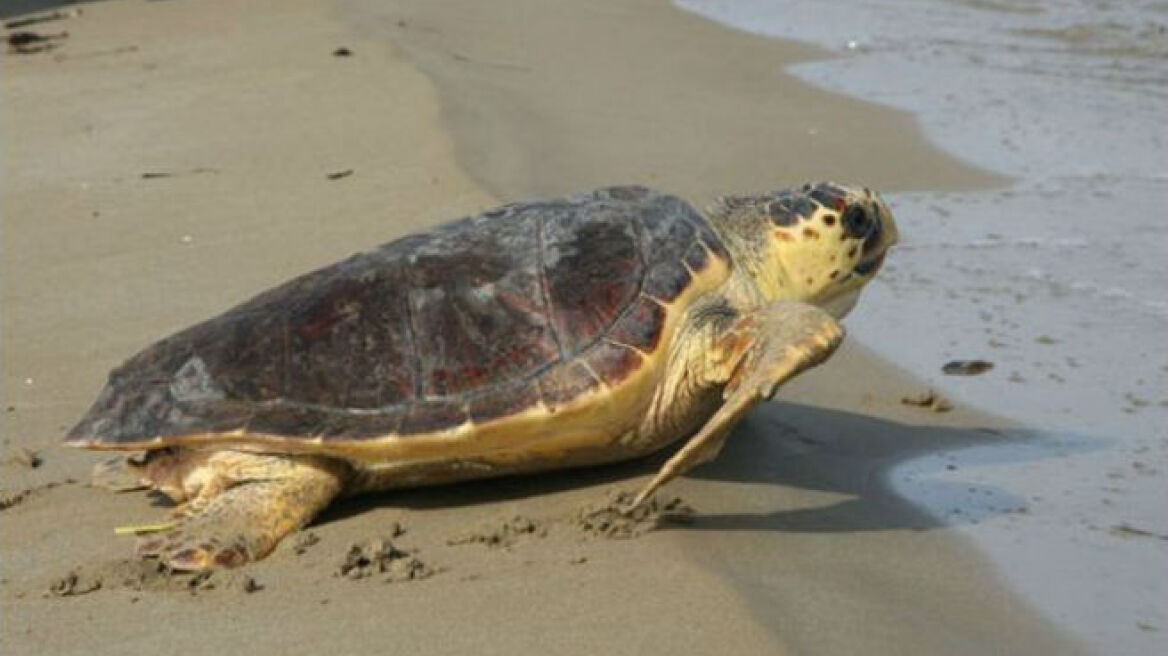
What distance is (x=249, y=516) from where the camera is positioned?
11.7 feet

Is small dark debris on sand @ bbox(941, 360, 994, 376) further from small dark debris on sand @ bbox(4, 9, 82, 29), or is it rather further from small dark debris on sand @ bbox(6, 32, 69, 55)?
small dark debris on sand @ bbox(4, 9, 82, 29)

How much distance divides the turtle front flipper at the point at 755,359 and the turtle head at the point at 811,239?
337mm

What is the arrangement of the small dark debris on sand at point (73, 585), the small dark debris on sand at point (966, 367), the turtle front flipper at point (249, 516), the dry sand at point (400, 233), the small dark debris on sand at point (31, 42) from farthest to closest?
1. the small dark debris on sand at point (31, 42)
2. the small dark debris on sand at point (966, 367)
3. the turtle front flipper at point (249, 516)
4. the small dark debris on sand at point (73, 585)
5. the dry sand at point (400, 233)

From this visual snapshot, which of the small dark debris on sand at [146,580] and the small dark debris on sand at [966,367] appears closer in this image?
the small dark debris on sand at [146,580]

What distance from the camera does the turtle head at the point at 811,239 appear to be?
13.7 feet

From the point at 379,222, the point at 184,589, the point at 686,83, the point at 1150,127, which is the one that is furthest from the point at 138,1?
the point at 184,589

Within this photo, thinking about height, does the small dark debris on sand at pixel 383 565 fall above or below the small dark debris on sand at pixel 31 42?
above

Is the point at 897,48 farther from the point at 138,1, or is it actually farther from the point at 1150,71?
the point at 138,1

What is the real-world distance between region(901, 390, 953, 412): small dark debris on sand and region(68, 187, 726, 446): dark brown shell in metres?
0.88

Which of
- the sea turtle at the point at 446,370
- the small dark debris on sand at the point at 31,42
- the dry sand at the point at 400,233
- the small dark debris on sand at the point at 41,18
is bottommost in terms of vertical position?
the small dark debris on sand at the point at 41,18

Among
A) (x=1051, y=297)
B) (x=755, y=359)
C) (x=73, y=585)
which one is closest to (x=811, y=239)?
(x=755, y=359)

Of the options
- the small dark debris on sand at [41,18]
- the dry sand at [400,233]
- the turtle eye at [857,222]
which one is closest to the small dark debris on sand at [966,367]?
the dry sand at [400,233]

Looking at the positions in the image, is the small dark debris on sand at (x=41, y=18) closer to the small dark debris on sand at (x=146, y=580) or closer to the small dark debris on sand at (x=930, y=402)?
the small dark debris on sand at (x=930, y=402)

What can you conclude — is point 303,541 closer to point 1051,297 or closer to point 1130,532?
point 1130,532
